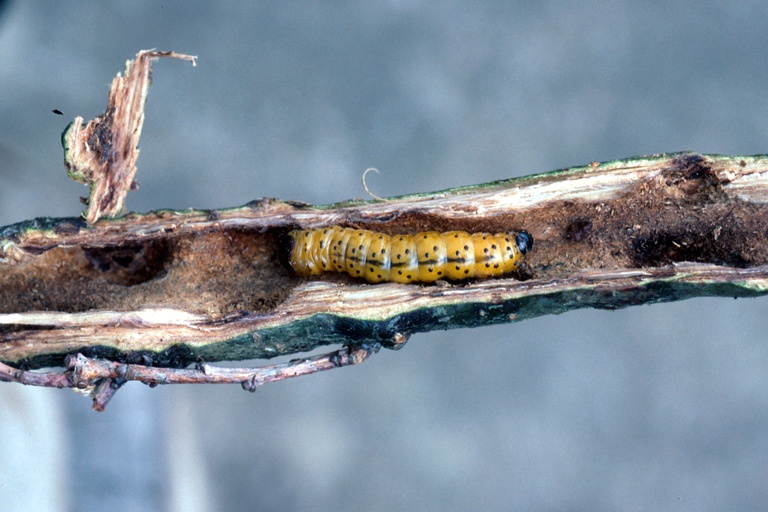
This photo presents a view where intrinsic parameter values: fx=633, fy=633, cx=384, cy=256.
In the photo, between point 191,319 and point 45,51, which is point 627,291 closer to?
point 191,319

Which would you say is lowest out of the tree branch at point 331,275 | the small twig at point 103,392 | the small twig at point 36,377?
the small twig at point 103,392

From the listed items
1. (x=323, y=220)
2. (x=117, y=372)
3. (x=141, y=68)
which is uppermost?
(x=141, y=68)

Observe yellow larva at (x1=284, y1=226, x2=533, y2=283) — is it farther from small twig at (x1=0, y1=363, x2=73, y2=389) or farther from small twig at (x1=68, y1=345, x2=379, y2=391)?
small twig at (x1=0, y1=363, x2=73, y2=389)

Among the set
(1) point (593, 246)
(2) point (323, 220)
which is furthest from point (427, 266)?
(1) point (593, 246)

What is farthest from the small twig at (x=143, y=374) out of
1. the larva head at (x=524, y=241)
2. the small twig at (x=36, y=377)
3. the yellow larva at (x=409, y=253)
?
the larva head at (x=524, y=241)

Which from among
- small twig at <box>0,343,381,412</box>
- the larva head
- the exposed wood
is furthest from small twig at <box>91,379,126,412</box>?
the larva head

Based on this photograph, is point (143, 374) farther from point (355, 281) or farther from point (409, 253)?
point (409, 253)

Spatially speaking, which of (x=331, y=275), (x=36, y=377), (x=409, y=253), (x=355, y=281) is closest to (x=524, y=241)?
(x=409, y=253)

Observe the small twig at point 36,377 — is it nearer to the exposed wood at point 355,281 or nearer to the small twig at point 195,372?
the small twig at point 195,372
